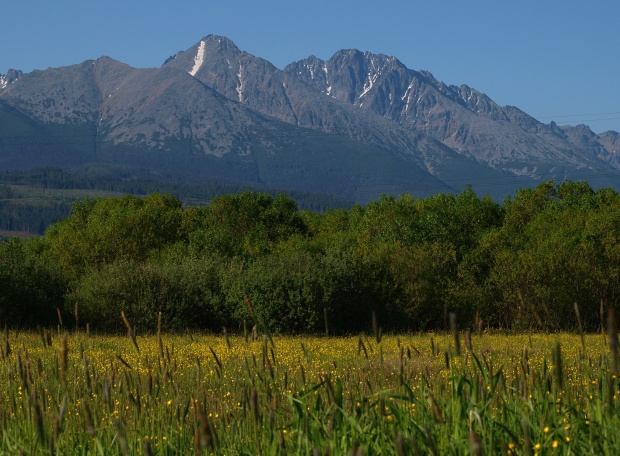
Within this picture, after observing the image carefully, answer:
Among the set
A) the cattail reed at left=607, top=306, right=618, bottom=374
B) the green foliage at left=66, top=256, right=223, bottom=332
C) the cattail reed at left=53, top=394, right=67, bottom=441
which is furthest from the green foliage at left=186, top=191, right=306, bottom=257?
the cattail reed at left=607, top=306, right=618, bottom=374

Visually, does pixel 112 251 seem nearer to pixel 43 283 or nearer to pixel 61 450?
pixel 43 283

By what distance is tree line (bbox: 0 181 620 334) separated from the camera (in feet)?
162

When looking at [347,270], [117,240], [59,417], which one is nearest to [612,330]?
[59,417]

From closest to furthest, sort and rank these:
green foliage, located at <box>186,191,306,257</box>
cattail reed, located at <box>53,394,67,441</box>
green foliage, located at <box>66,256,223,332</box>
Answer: cattail reed, located at <box>53,394,67,441</box>
green foliage, located at <box>66,256,223,332</box>
green foliage, located at <box>186,191,306,257</box>

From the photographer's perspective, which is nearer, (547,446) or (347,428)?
(547,446)

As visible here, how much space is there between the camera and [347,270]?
5488cm

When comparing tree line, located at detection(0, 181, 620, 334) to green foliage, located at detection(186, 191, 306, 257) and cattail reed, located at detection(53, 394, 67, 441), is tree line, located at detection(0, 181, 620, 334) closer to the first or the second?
green foliage, located at detection(186, 191, 306, 257)

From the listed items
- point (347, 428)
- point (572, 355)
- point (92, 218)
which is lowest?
point (572, 355)

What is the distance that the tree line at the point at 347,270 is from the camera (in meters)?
49.5

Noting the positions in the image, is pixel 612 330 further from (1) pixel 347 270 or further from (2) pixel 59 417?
(1) pixel 347 270

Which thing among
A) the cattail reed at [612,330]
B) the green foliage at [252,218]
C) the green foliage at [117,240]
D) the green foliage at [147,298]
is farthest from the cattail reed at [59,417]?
the green foliage at [252,218]

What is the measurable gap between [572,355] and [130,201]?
76253 millimetres

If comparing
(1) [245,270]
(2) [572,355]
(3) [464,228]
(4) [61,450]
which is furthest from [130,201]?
(4) [61,450]

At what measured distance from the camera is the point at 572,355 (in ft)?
79.3
